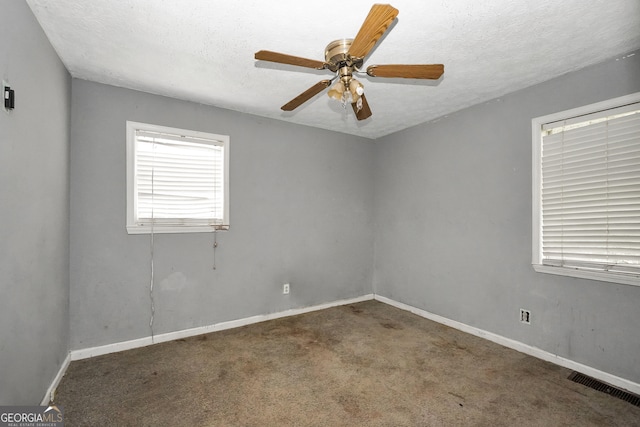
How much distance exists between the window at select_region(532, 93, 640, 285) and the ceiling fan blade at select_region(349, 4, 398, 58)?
84.0 inches

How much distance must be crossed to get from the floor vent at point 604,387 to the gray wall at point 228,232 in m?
2.58

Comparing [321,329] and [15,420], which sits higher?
[15,420]

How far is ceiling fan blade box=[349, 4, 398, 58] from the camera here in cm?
128

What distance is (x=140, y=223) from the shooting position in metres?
2.93

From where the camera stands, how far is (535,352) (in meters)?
2.77

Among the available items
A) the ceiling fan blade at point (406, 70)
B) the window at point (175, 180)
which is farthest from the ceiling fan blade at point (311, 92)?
the window at point (175, 180)

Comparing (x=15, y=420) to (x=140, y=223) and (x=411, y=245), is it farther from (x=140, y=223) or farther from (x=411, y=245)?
(x=411, y=245)

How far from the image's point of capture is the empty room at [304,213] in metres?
1.83

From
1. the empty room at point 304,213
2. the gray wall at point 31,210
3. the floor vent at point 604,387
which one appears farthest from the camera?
the floor vent at point 604,387

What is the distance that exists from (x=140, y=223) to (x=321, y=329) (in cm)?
220

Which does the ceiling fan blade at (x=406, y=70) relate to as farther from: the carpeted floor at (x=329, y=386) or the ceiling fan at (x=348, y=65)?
the carpeted floor at (x=329, y=386)

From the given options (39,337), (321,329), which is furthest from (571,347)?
(39,337)

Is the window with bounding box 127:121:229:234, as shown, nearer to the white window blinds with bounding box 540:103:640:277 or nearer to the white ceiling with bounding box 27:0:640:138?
the white ceiling with bounding box 27:0:640:138

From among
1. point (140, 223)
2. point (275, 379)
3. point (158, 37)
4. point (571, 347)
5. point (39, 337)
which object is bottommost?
point (275, 379)
